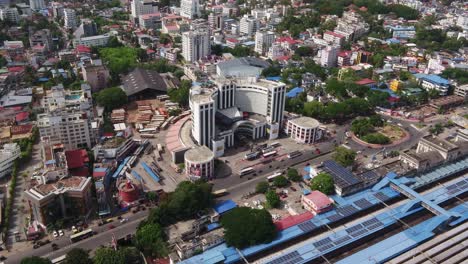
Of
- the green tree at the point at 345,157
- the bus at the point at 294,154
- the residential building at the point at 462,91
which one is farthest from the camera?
the residential building at the point at 462,91

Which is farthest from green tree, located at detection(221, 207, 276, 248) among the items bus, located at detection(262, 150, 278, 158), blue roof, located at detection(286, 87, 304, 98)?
blue roof, located at detection(286, 87, 304, 98)

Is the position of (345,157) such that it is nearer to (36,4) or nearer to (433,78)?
(433,78)

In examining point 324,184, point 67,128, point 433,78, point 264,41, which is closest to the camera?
point 324,184

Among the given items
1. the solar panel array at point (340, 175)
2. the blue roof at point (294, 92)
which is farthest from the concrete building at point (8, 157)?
the blue roof at point (294, 92)

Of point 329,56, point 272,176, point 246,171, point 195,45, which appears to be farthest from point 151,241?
point 329,56

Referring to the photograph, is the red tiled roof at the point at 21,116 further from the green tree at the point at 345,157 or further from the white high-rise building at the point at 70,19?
the white high-rise building at the point at 70,19

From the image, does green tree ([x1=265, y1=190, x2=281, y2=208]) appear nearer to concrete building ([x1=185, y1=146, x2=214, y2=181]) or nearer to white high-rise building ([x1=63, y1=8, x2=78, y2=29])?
concrete building ([x1=185, y1=146, x2=214, y2=181])

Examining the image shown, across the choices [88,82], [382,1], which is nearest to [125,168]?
[88,82]
